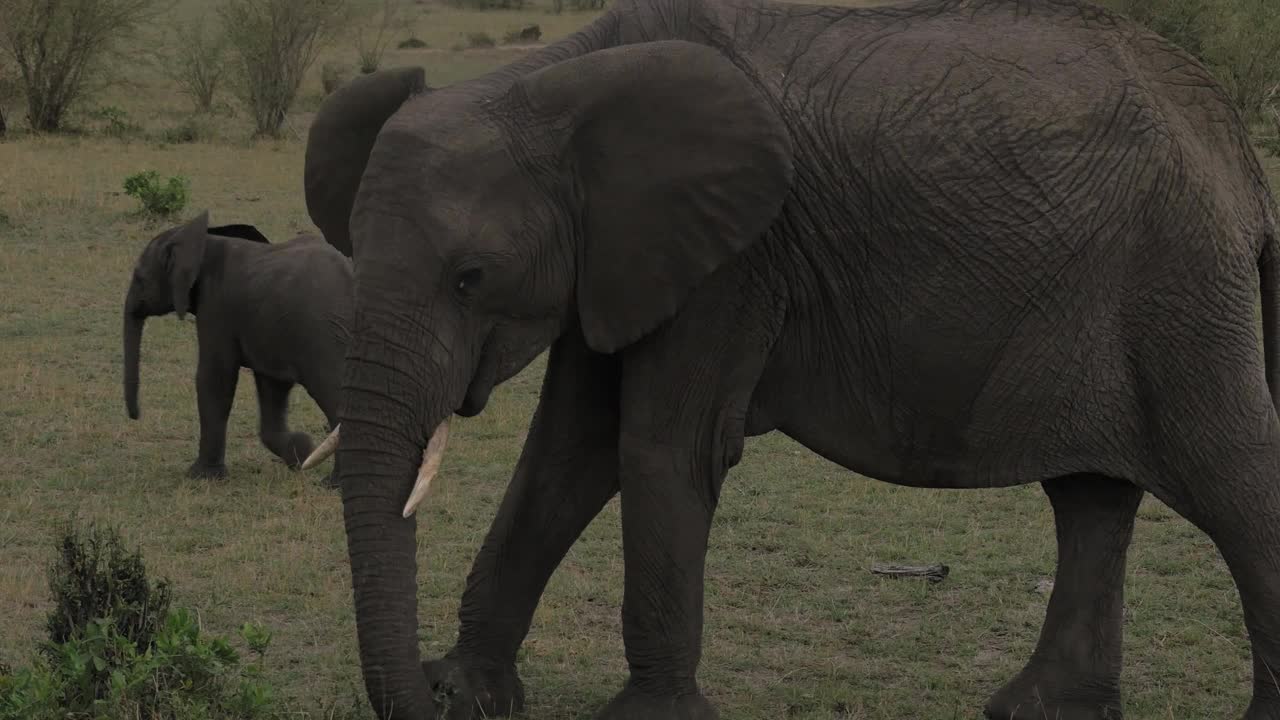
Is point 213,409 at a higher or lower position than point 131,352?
lower

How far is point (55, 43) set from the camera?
85.4 feet

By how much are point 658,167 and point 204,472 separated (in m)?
4.86

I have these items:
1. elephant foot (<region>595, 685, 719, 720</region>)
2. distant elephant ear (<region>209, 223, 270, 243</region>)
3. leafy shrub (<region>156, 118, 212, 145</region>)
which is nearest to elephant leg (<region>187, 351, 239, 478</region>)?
distant elephant ear (<region>209, 223, 270, 243</region>)

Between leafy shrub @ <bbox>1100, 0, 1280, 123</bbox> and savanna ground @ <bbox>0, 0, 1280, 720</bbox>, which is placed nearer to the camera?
savanna ground @ <bbox>0, 0, 1280, 720</bbox>

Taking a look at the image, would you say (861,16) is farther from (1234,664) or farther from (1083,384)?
(1234,664)

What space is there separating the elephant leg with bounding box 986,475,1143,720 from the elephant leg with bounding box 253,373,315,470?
454 cm

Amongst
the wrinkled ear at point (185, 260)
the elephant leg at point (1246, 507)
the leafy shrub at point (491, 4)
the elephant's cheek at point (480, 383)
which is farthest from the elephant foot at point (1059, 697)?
the leafy shrub at point (491, 4)

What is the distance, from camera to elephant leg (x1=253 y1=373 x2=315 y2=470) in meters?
9.34

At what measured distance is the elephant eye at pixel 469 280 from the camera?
4.75 meters

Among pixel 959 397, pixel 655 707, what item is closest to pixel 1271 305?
pixel 959 397

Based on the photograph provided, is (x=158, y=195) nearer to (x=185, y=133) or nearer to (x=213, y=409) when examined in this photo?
(x=213, y=409)

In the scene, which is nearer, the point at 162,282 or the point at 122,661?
the point at 122,661

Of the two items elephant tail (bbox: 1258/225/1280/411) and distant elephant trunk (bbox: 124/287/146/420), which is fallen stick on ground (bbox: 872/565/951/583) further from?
distant elephant trunk (bbox: 124/287/146/420)

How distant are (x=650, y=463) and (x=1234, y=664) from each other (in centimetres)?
267
